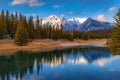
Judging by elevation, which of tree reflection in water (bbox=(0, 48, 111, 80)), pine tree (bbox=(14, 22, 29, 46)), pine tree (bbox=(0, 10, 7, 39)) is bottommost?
tree reflection in water (bbox=(0, 48, 111, 80))

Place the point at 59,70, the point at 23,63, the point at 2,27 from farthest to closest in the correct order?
the point at 2,27 → the point at 23,63 → the point at 59,70

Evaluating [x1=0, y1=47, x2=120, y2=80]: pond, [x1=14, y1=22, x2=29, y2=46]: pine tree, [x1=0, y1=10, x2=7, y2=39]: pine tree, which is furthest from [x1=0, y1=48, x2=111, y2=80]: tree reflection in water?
[x1=0, y1=10, x2=7, y2=39]: pine tree

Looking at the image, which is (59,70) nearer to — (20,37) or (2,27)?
(20,37)

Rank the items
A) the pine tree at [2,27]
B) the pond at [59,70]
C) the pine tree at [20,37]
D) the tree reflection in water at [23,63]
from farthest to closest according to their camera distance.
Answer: the pine tree at [2,27]
the pine tree at [20,37]
the tree reflection in water at [23,63]
the pond at [59,70]

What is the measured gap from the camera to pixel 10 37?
114438mm

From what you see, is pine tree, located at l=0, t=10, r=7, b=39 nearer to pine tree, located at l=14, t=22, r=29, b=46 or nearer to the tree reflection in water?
pine tree, located at l=14, t=22, r=29, b=46

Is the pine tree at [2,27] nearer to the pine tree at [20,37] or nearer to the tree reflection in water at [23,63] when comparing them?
the pine tree at [20,37]

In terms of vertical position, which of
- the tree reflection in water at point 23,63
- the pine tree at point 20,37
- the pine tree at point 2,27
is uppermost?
the pine tree at point 2,27

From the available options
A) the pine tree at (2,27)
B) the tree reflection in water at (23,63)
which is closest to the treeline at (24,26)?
the pine tree at (2,27)

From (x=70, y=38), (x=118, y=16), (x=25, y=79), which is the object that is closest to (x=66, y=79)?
(x=25, y=79)

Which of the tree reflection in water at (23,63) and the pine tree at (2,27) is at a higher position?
the pine tree at (2,27)

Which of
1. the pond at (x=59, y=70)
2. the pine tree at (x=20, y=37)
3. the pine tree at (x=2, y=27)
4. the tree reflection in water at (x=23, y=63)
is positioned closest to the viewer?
the pond at (x=59, y=70)

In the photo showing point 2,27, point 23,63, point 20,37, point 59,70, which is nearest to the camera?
point 59,70

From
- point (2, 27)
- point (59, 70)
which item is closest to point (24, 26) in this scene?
point (2, 27)
